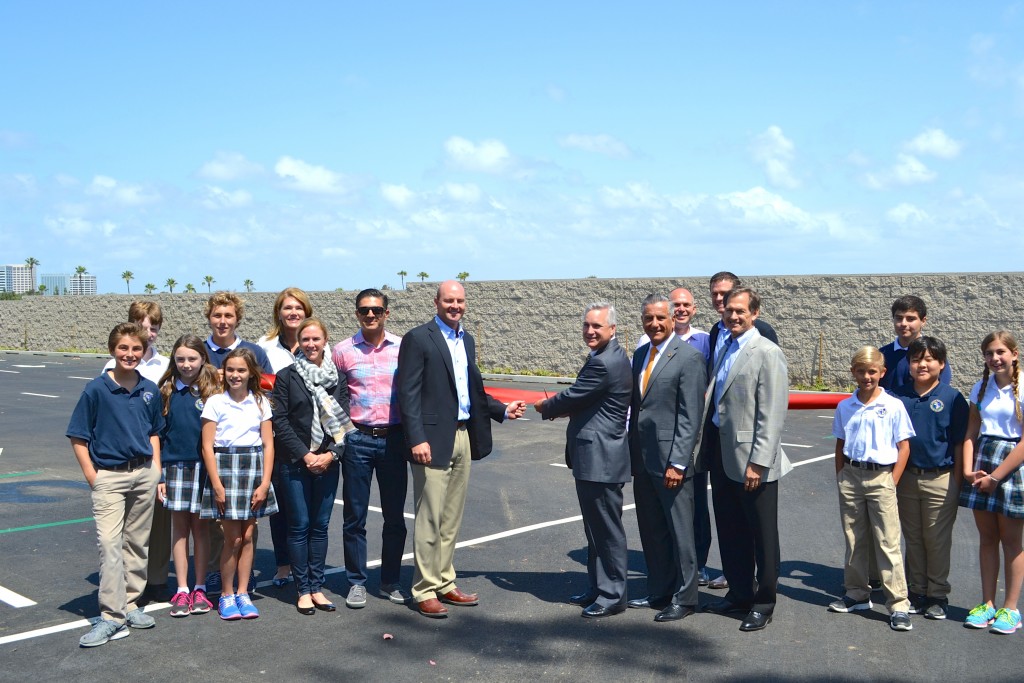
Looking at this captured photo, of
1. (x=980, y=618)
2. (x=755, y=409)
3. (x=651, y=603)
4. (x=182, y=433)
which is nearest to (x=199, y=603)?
(x=182, y=433)

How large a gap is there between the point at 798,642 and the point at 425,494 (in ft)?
8.28

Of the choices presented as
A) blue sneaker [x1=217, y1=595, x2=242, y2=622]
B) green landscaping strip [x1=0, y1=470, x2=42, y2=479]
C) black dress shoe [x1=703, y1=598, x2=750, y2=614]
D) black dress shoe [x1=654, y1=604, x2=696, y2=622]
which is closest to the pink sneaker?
blue sneaker [x1=217, y1=595, x2=242, y2=622]

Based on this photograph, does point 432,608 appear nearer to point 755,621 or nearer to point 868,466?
point 755,621

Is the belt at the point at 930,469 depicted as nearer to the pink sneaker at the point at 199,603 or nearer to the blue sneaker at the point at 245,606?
the blue sneaker at the point at 245,606

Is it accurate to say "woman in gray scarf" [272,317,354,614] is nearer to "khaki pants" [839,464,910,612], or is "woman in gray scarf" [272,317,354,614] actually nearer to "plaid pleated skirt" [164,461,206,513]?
"plaid pleated skirt" [164,461,206,513]

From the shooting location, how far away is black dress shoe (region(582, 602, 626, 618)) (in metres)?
6.20

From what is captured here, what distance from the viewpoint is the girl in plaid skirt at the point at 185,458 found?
618 cm

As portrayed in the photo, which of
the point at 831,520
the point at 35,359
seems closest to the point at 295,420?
the point at 831,520

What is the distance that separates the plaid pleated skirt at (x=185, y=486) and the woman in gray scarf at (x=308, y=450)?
515 millimetres

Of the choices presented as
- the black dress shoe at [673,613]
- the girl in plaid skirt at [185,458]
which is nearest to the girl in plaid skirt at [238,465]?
the girl in plaid skirt at [185,458]

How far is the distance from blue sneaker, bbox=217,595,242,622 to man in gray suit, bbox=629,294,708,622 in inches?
102

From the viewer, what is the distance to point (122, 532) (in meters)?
5.95

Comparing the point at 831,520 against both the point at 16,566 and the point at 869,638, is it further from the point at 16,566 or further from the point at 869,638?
the point at 16,566

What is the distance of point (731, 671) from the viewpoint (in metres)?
5.23
